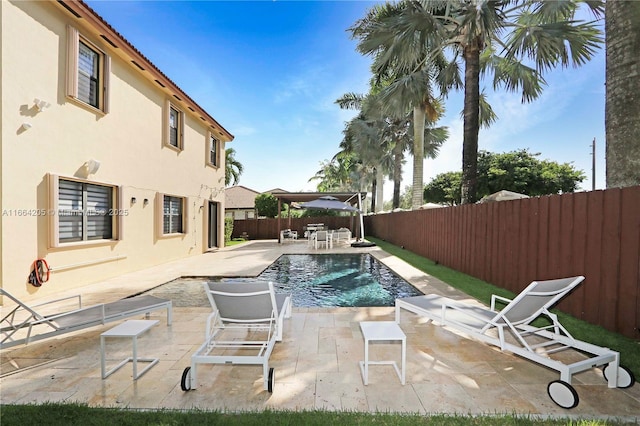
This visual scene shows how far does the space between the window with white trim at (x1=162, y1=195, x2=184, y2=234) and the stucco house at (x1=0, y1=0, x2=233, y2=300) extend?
8cm

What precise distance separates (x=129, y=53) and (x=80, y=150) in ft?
11.5

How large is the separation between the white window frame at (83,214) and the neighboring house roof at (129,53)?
13.1 ft

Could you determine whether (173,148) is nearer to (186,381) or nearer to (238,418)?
(186,381)

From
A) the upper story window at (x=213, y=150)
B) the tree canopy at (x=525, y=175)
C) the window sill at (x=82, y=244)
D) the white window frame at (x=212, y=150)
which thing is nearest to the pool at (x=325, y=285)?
the window sill at (x=82, y=244)

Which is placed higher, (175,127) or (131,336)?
(175,127)

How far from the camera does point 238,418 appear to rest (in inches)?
98.0

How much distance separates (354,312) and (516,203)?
4575 millimetres

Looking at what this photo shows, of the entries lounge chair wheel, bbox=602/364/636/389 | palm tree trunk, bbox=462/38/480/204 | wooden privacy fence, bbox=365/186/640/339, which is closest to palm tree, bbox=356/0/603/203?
palm tree trunk, bbox=462/38/480/204

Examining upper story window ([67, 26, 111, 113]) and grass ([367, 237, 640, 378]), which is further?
upper story window ([67, 26, 111, 113])

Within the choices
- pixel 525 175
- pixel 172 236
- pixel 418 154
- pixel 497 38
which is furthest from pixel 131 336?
pixel 525 175

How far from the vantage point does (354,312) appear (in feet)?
18.4

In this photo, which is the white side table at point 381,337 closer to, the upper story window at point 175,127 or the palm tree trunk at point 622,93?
the palm tree trunk at point 622,93

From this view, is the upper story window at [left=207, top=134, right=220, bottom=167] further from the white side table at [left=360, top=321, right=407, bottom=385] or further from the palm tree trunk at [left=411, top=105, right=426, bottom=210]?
the white side table at [left=360, top=321, right=407, bottom=385]

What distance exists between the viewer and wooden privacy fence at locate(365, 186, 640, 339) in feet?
13.3
